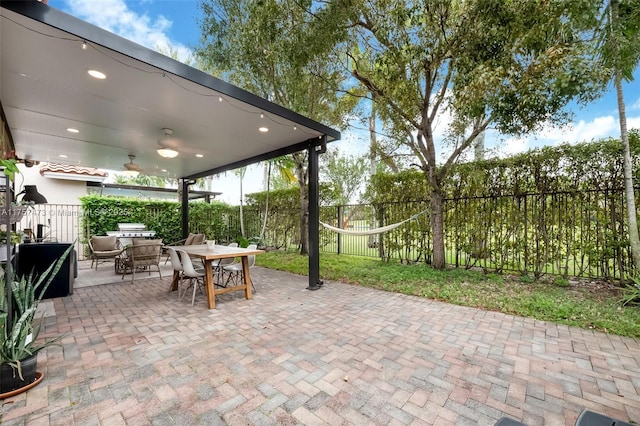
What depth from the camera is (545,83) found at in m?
3.51

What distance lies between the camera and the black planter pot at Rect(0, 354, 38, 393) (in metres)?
1.78

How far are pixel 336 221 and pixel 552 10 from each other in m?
5.58

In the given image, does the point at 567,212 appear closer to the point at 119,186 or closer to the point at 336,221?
the point at 336,221

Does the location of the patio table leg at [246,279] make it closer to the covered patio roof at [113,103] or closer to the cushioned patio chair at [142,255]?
the covered patio roof at [113,103]

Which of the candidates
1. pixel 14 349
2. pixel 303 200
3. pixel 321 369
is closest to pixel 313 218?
pixel 321 369

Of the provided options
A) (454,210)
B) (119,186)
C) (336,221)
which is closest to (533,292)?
(454,210)

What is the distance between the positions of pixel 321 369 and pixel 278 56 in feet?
20.3

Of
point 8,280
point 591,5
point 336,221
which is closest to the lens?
point 8,280

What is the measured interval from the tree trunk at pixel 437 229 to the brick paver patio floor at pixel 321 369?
76.4 inches

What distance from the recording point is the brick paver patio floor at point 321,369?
5.44ft

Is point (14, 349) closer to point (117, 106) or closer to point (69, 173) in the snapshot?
point (117, 106)

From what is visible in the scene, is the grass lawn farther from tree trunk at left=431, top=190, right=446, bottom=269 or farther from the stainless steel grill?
the stainless steel grill

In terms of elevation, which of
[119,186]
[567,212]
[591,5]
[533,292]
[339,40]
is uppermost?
[339,40]

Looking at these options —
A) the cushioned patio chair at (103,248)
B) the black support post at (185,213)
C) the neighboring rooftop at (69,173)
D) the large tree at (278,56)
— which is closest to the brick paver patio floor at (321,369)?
the cushioned patio chair at (103,248)
